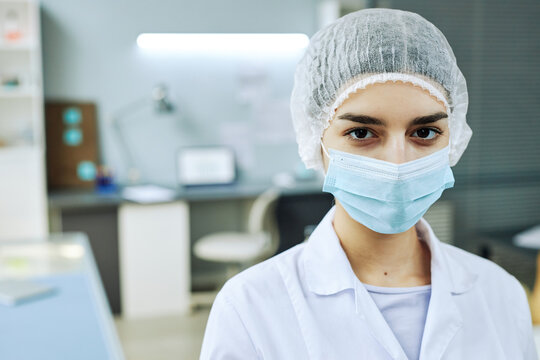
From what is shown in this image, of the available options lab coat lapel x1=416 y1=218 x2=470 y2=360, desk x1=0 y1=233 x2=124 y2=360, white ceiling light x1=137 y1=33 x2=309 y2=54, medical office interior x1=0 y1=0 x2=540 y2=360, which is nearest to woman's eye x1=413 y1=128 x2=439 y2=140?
lab coat lapel x1=416 y1=218 x2=470 y2=360

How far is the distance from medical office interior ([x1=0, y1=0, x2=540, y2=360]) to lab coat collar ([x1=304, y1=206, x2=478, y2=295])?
1.31m

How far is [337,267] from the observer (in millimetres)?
1063

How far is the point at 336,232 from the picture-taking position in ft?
3.74

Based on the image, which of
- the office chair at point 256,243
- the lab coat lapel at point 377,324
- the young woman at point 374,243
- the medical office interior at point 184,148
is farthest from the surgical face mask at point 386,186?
the office chair at point 256,243

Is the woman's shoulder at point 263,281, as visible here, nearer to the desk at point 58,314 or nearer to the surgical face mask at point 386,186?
the surgical face mask at point 386,186

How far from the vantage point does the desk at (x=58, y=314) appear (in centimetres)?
161

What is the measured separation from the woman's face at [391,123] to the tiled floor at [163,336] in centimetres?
255

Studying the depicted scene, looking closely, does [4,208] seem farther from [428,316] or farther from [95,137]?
[428,316]

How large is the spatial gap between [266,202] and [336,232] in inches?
93.4

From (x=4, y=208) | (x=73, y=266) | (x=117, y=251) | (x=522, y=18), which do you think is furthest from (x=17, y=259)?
(x=522, y=18)

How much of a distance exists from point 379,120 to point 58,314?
1351 millimetres

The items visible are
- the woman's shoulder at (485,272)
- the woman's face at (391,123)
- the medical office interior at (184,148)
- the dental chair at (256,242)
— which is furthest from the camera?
the dental chair at (256,242)

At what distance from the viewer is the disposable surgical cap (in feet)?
3.26

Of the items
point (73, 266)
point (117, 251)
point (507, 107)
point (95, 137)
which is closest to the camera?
point (73, 266)
